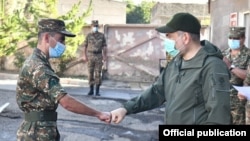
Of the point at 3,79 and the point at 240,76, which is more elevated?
the point at 240,76

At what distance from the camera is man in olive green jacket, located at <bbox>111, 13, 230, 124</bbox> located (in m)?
2.81

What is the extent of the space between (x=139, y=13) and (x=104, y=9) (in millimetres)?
19241

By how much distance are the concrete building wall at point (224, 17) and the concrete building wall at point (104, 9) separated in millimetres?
18505

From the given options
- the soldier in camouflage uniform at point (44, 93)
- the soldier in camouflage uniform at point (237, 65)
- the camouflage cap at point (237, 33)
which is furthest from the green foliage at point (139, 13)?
the soldier in camouflage uniform at point (44, 93)

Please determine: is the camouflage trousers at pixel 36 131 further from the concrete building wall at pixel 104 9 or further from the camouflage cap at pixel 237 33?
the concrete building wall at pixel 104 9

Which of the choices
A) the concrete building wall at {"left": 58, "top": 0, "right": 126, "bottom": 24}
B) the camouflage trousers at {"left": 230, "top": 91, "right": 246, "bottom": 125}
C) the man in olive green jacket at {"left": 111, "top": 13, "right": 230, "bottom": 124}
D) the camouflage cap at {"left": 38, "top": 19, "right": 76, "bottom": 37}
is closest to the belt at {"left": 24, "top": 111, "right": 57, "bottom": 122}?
the camouflage cap at {"left": 38, "top": 19, "right": 76, "bottom": 37}

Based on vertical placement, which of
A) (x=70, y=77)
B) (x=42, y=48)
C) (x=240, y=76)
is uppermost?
(x=42, y=48)

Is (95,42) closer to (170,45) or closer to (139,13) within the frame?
(170,45)

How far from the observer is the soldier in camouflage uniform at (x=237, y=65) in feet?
18.3

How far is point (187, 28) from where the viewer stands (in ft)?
10.0

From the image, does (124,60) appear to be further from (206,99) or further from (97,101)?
(206,99)

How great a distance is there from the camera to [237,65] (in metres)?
5.75

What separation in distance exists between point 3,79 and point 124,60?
4.35 m

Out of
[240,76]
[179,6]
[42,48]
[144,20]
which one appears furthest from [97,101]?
[144,20]
